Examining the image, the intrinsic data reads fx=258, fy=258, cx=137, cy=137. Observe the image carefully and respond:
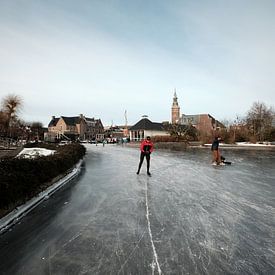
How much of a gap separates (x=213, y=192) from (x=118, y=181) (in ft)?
11.9

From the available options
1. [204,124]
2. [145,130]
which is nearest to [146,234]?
[145,130]

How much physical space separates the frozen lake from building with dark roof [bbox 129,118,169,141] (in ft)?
175

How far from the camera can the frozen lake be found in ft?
11.3

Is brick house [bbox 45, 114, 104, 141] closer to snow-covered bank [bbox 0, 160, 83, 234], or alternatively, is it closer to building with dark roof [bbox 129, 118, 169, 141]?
building with dark roof [bbox 129, 118, 169, 141]

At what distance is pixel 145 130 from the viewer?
60.9m

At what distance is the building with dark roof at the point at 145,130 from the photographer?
61.2 m

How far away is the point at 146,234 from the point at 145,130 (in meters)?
56.6

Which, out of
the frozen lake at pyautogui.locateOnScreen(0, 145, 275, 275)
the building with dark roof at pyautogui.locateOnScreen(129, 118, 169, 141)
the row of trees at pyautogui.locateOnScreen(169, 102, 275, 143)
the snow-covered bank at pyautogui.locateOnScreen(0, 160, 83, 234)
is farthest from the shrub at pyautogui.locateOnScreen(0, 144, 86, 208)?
the building with dark roof at pyautogui.locateOnScreen(129, 118, 169, 141)

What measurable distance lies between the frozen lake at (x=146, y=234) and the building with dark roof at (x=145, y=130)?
175ft

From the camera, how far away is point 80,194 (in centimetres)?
776

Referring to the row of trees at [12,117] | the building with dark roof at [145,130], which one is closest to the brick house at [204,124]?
the building with dark roof at [145,130]

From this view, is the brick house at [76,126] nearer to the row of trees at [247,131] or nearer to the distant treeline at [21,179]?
the row of trees at [247,131]

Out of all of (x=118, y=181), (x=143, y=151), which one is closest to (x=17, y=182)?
(x=118, y=181)

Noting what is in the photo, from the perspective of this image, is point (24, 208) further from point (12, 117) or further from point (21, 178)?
point (12, 117)
